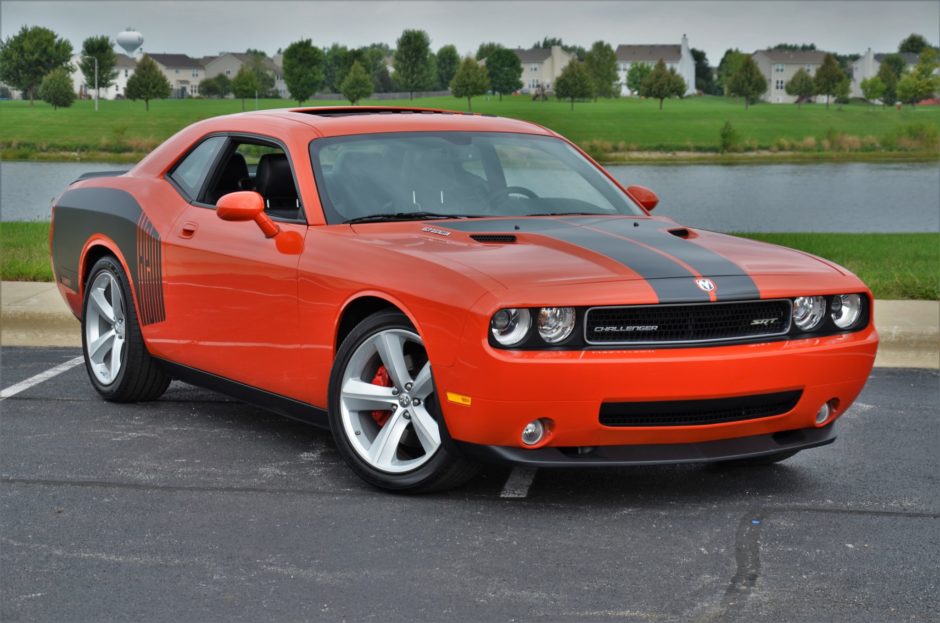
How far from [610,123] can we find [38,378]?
227 feet

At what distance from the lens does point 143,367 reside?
7.49 m

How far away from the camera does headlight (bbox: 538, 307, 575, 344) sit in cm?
523

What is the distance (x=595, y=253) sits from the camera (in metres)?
5.58

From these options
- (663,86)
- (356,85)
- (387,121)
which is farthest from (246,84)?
(387,121)

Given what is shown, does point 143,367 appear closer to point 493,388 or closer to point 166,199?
point 166,199

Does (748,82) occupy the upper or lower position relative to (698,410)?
upper

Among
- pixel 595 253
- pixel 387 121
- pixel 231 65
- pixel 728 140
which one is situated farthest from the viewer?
pixel 231 65

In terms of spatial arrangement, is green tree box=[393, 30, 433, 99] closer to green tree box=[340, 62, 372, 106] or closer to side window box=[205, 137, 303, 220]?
green tree box=[340, 62, 372, 106]

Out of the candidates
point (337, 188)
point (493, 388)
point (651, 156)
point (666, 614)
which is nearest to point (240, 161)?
point (337, 188)

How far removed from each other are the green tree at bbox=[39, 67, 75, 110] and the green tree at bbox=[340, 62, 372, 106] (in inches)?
624

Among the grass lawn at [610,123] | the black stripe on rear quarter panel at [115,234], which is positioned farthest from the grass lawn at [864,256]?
the grass lawn at [610,123]

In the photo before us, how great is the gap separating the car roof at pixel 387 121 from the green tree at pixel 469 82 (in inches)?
2185

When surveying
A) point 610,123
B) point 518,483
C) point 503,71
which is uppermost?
point 503,71

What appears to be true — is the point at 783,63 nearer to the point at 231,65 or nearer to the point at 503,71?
the point at 503,71
